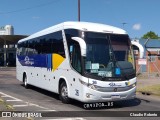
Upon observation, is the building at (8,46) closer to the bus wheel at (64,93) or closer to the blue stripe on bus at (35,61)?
the blue stripe on bus at (35,61)

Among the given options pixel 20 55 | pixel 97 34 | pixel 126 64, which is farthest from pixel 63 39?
pixel 20 55

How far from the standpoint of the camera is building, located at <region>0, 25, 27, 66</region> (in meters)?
68.6

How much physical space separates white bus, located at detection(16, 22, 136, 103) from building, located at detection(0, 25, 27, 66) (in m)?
52.3

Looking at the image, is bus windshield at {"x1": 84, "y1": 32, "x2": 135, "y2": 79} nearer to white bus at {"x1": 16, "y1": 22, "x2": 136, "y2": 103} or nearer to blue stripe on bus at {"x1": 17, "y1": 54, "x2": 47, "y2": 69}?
white bus at {"x1": 16, "y1": 22, "x2": 136, "y2": 103}

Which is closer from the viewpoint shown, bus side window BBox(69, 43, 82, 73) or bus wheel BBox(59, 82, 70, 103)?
bus side window BBox(69, 43, 82, 73)

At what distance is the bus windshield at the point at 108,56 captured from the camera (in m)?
13.0

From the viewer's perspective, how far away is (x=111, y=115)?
11.8 meters

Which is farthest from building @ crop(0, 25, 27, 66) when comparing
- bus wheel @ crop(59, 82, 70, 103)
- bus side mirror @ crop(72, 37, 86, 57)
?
bus side mirror @ crop(72, 37, 86, 57)

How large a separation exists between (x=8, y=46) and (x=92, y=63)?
81995mm

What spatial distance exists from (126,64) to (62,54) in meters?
2.86

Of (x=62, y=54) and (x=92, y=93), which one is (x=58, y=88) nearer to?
(x=62, y=54)

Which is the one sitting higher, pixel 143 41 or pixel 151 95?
pixel 143 41

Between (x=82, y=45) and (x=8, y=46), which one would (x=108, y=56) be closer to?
(x=82, y=45)

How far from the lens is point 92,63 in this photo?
1304cm
